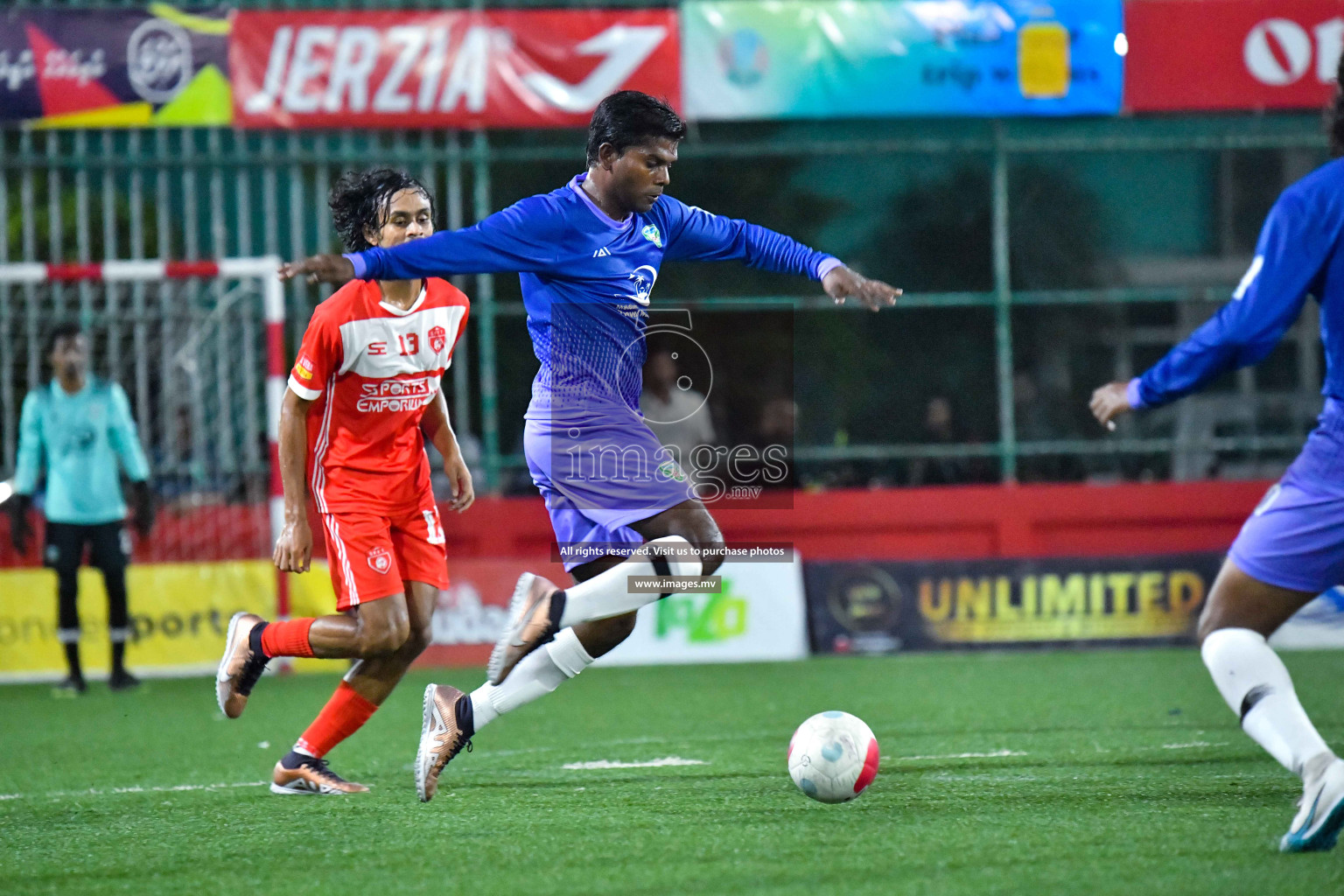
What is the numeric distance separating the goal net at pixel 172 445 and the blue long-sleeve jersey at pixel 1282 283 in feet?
26.9

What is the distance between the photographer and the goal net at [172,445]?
11.3m

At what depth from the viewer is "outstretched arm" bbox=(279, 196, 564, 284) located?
457 centimetres

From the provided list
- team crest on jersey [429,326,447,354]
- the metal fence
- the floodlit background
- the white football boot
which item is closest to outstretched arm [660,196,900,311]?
team crest on jersey [429,326,447,354]

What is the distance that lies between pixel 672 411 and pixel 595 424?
6821mm

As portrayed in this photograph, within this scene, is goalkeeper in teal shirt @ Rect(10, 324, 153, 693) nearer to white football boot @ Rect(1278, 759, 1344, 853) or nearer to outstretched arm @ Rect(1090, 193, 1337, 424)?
outstretched arm @ Rect(1090, 193, 1337, 424)

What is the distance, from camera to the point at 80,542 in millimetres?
10461

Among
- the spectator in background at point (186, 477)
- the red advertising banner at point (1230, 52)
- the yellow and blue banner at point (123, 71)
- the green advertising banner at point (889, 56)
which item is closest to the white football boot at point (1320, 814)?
the green advertising banner at point (889, 56)

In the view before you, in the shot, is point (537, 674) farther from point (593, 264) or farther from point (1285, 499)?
point (1285, 499)

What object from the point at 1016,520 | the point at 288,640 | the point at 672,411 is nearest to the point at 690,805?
the point at 288,640

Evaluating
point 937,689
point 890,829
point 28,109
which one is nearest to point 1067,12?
point 937,689

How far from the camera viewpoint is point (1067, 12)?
41.3ft

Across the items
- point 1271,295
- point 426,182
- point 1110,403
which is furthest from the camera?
point 426,182

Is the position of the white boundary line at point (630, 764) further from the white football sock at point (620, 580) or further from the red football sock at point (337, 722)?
the white football sock at point (620, 580)

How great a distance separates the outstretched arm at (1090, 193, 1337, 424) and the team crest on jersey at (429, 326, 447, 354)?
9.28 feet
